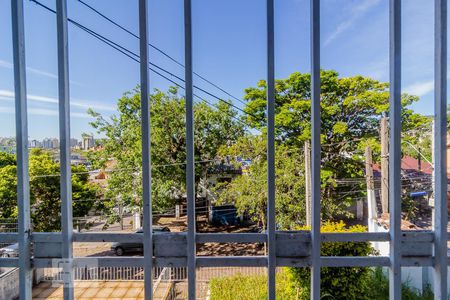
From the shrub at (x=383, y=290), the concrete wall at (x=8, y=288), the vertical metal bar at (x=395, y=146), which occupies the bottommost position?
the shrub at (x=383, y=290)

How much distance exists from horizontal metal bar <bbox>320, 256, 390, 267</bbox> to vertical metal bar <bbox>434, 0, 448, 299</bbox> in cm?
18

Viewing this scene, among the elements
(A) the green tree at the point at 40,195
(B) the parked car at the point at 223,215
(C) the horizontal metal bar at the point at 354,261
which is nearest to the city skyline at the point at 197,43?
(C) the horizontal metal bar at the point at 354,261

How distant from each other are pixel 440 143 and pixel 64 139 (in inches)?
51.6

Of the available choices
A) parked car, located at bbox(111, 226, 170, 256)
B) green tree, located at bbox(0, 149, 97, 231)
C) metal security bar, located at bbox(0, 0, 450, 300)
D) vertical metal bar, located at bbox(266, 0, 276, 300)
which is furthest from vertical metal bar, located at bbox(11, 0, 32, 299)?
green tree, located at bbox(0, 149, 97, 231)

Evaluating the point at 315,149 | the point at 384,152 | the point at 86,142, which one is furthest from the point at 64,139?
the point at 384,152

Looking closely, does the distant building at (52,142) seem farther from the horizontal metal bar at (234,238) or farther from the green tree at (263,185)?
the green tree at (263,185)

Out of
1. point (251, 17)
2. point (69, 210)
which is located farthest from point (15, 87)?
point (251, 17)

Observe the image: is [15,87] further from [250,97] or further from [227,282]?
[250,97]

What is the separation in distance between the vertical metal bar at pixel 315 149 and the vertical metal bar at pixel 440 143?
396 mm

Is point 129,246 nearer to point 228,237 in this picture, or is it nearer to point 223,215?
point 228,237

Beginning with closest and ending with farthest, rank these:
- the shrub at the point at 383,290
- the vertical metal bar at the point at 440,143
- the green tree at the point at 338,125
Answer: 1. the vertical metal bar at the point at 440,143
2. the shrub at the point at 383,290
3. the green tree at the point at 338,125

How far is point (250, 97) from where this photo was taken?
24.3 feet

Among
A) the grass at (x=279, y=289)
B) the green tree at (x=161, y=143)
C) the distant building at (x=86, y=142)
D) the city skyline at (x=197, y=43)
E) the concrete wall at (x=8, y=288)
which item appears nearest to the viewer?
the city skyline at (x=197, y=43)

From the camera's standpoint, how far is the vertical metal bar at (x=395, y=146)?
32.4 inches
